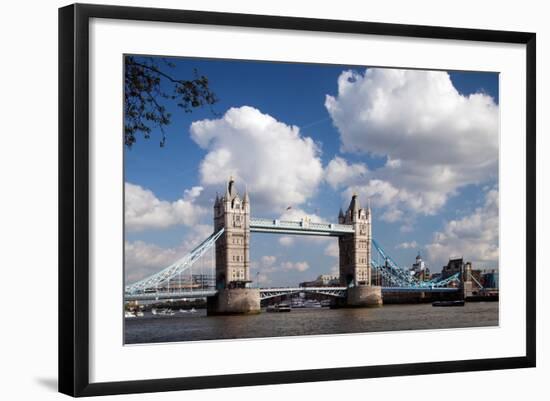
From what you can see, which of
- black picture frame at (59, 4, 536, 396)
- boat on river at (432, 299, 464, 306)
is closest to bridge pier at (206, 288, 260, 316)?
black picture frame at (59, 4, 536, 396)

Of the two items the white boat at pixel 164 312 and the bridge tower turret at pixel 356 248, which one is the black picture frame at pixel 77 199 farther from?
the bridge tower turret at pixel 356 248

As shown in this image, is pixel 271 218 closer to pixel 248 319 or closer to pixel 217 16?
pixel 248 319

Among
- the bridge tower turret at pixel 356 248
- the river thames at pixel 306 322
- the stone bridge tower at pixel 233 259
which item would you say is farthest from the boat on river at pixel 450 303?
the stone bridge tower at pixel 233 259

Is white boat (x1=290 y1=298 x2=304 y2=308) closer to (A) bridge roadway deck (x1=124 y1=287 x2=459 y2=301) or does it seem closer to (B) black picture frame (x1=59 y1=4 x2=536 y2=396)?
(A) bridge roadway deck (x1=124 y1=287 x2=459 y2=301)

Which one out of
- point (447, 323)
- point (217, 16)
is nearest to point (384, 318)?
point (447, 323)

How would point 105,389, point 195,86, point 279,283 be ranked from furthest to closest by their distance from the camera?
point 279,283, point 195,86, point 105,389
